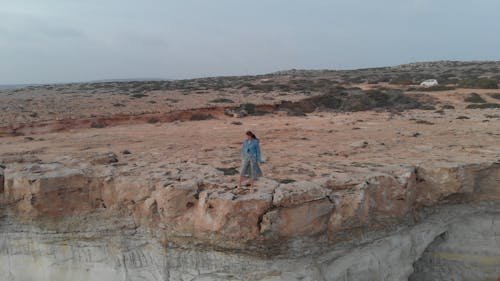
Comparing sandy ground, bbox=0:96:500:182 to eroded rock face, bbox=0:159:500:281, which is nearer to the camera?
eroded rock face, bbox=0:159:500:281

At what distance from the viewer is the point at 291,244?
7.11 meters

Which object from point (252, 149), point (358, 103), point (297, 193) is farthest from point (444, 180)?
point (358, 103)

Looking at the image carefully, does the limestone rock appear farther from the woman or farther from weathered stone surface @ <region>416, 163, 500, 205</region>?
weathered stone surface @ <region>416, 163, 500, 205</region>

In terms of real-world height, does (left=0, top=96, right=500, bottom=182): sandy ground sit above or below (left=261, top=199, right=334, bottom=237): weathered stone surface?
above

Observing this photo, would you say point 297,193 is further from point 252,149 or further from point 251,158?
point 252,149

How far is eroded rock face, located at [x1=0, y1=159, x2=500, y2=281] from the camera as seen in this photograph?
704 centimetres

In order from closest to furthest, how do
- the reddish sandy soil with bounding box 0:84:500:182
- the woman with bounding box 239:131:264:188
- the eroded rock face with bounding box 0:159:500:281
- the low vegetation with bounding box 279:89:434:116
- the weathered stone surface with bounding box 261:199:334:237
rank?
the weathered stone surface with bounding box 261:199:334:237 < the eroded rock face with bounding box 0:159:500:281 < the woman with bounding box 239:131:264:188 < the reddish sandy soil with bounding box 0:84:500:182 < the low vegetation with bounding box 279:89:434:116

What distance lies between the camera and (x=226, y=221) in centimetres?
685

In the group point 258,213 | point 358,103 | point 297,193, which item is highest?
point 358,103

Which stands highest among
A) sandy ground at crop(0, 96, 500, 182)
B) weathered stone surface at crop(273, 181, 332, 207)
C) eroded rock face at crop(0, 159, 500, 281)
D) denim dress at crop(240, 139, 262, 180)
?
denim dress at crop(240, 139, 262, 180)

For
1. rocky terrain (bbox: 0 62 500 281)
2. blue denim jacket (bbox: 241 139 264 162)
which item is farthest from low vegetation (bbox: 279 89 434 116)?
blue denim jacket (bbox: 241 139 264 162)

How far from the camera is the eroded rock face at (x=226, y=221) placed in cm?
704

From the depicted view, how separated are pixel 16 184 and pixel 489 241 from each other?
398 inches

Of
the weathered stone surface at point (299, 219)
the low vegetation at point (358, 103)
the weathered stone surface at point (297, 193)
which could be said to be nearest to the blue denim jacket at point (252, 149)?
the weathered stone surface at point (297, 193)
